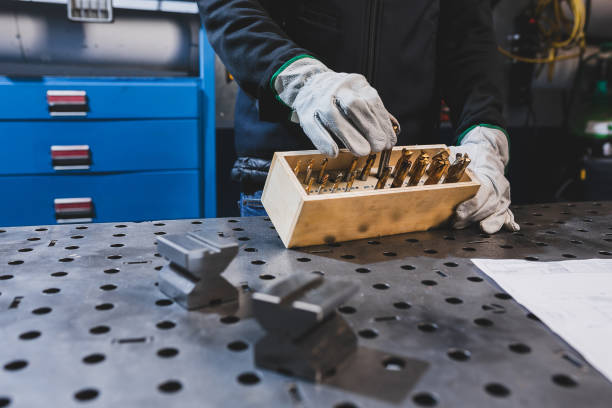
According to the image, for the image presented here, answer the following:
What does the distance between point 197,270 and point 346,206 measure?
297 mm

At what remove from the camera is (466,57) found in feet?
4.30

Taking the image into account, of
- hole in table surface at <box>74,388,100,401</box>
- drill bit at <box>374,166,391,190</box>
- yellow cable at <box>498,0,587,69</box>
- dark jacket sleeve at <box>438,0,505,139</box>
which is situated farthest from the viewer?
yellow cable at <box>498,0,587,69</box>

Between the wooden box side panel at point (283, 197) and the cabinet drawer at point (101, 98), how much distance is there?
3.98 ft

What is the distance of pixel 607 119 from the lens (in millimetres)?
2875

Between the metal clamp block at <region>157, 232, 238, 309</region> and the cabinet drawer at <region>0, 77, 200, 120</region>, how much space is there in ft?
4.72

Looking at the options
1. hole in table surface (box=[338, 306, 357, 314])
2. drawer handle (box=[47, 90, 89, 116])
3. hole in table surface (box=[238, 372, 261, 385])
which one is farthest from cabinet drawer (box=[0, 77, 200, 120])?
hole in table surface (box=[238, 372, 261, 385])

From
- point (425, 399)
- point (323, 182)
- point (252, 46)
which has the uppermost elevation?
point (252, 46)

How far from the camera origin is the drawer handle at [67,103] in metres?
1.77

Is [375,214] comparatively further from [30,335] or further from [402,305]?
[30,335]

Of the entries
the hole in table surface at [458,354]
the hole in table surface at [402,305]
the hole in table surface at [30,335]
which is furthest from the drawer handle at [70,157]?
the hole in table surface at [458,354]

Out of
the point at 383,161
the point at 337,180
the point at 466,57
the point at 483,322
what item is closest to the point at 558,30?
the point at 466,57

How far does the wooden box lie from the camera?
2.42 feet

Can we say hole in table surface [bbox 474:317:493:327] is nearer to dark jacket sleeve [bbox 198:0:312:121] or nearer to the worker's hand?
the worker's hand

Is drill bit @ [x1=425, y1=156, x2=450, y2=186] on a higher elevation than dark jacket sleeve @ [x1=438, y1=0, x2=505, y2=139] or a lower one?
lower
